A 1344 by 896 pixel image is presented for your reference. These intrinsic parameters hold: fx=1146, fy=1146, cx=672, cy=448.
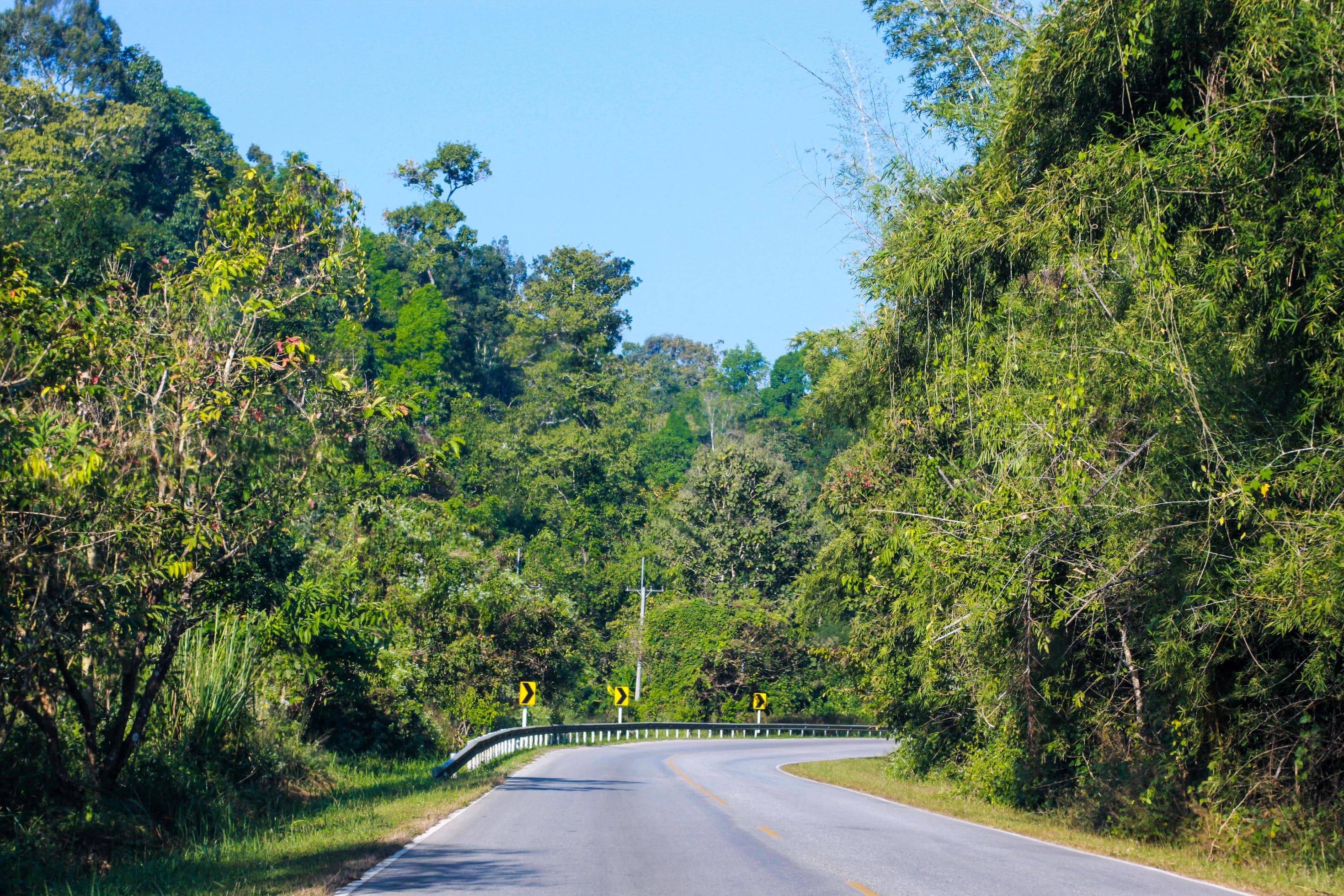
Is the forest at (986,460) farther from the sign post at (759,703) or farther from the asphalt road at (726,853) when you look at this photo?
the sign post at (759,703)

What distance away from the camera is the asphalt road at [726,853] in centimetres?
1020

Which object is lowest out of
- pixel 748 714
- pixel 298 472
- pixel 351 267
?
pixel 748 714

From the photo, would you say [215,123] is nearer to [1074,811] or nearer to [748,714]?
[748,714]

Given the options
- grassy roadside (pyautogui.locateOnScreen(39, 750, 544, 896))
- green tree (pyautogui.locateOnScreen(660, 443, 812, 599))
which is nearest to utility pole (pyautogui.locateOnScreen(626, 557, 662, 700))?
green tree (pyautogui.locateOnScreen(660, 443, 812, 599))

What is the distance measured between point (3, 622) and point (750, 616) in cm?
5341

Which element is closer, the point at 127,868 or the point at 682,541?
the point at 127,868

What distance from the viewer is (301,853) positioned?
1205 centimetres

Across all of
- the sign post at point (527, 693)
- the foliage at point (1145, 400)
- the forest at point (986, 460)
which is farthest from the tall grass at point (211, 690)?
the sign post at point (527, 693)

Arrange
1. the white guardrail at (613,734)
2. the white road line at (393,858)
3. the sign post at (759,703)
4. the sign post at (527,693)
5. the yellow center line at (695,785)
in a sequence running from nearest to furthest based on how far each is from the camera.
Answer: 1. the white road line at (393,858)
2. the yellow center line at (695,785)
3. the white guardrail at (613,734)
4. the sign post at (527,693)
5. the sign post at (759,703)

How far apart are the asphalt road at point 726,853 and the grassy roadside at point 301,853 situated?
45cm

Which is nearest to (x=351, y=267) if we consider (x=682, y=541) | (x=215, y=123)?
(x=682, y=541)

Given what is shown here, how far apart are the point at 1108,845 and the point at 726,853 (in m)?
5.82

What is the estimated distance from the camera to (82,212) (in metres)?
42.4

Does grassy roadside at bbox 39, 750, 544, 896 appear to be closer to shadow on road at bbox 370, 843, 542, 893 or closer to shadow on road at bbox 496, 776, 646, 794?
shadow on road at bbox 370, 843, 542, 893
